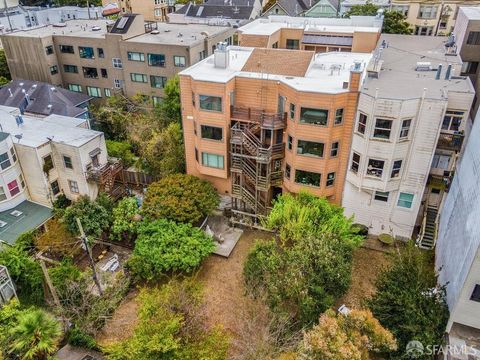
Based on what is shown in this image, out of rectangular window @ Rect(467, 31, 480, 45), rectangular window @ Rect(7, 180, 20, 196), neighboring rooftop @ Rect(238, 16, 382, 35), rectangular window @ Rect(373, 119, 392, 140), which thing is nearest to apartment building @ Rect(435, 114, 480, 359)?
rectangular window @ Rect(373, 119, 392, 140)

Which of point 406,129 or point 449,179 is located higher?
point 406,129

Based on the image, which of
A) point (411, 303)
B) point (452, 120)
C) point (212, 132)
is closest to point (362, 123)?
point (452, 120)

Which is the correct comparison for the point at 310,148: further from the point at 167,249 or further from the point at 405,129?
the point at 167,249

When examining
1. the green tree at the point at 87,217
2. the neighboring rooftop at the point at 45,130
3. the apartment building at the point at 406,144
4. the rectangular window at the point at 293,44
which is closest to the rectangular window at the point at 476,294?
the apartment building at the point at 406,144

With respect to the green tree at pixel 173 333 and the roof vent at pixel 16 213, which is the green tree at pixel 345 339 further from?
the roof vent at pixel 16 213

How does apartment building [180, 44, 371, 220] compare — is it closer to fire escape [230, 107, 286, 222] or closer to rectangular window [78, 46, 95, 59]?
fire escape [230, 107, 286, 222]

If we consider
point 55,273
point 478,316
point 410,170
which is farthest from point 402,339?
point 55,273

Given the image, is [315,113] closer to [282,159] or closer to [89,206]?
[282,159]
